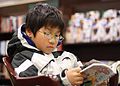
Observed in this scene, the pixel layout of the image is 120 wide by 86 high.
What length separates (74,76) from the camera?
1062 mm

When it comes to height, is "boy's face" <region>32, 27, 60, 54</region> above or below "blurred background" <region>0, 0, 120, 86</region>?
above

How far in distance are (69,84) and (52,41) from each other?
0.81 ft

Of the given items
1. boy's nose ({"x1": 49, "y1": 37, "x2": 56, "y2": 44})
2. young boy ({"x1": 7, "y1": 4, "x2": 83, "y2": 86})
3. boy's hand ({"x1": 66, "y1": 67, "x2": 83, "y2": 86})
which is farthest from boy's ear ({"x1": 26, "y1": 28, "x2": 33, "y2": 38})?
boy's hand ({"x1": 66, "y1": 67, "x2": 83, "y2": 86})

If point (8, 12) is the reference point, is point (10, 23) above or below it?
below

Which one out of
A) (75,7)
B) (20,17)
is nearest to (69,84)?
(75,7)

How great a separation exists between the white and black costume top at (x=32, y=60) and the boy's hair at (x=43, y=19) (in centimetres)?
7

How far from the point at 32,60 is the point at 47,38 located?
120 millimetres

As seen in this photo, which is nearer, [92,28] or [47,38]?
[47,38]

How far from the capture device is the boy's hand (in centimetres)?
106

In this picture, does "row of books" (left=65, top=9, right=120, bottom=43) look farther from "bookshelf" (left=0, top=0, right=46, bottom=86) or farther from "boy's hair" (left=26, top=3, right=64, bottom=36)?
"boy's hair" (left=26, top=3, right=64, bottom=36)

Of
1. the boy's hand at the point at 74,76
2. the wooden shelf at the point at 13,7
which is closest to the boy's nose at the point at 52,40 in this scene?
the boy's hand at the point at 74,76

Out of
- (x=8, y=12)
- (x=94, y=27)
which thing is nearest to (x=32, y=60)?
(x=94, y=27)

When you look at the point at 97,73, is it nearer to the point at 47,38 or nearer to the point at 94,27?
the point at 47,38

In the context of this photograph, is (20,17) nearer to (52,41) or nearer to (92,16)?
(92,16)
